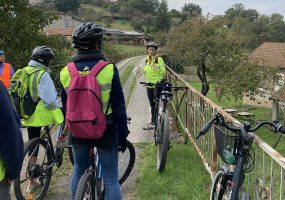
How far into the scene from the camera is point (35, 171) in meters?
4.53

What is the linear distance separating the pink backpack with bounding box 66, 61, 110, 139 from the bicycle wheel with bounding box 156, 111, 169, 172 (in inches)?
91.4

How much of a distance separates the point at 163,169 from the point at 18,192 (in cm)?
206

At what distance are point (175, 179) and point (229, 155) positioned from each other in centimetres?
223

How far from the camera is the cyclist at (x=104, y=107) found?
3.26 meters

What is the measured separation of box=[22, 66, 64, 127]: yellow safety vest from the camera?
14.7 feet

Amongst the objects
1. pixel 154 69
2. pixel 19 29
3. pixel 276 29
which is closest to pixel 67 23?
pixel 276 29

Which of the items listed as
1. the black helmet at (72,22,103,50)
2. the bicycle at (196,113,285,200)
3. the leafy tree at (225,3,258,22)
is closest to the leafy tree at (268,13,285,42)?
the leafy tree at (225,3,258,22)

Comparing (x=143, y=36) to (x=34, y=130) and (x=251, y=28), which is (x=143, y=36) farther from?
(x=34, y=130)

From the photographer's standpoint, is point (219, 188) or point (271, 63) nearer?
point (219, 188)

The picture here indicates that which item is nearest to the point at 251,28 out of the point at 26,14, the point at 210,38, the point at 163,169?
the point at 210,38

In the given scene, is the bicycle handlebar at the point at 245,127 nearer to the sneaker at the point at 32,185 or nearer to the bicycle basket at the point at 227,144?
the bicycle basket at the point at 227,144

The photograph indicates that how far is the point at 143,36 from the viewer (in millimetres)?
97688

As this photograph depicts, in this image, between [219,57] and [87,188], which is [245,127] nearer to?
[87,188]

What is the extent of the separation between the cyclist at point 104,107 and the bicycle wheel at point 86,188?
0.37ft
